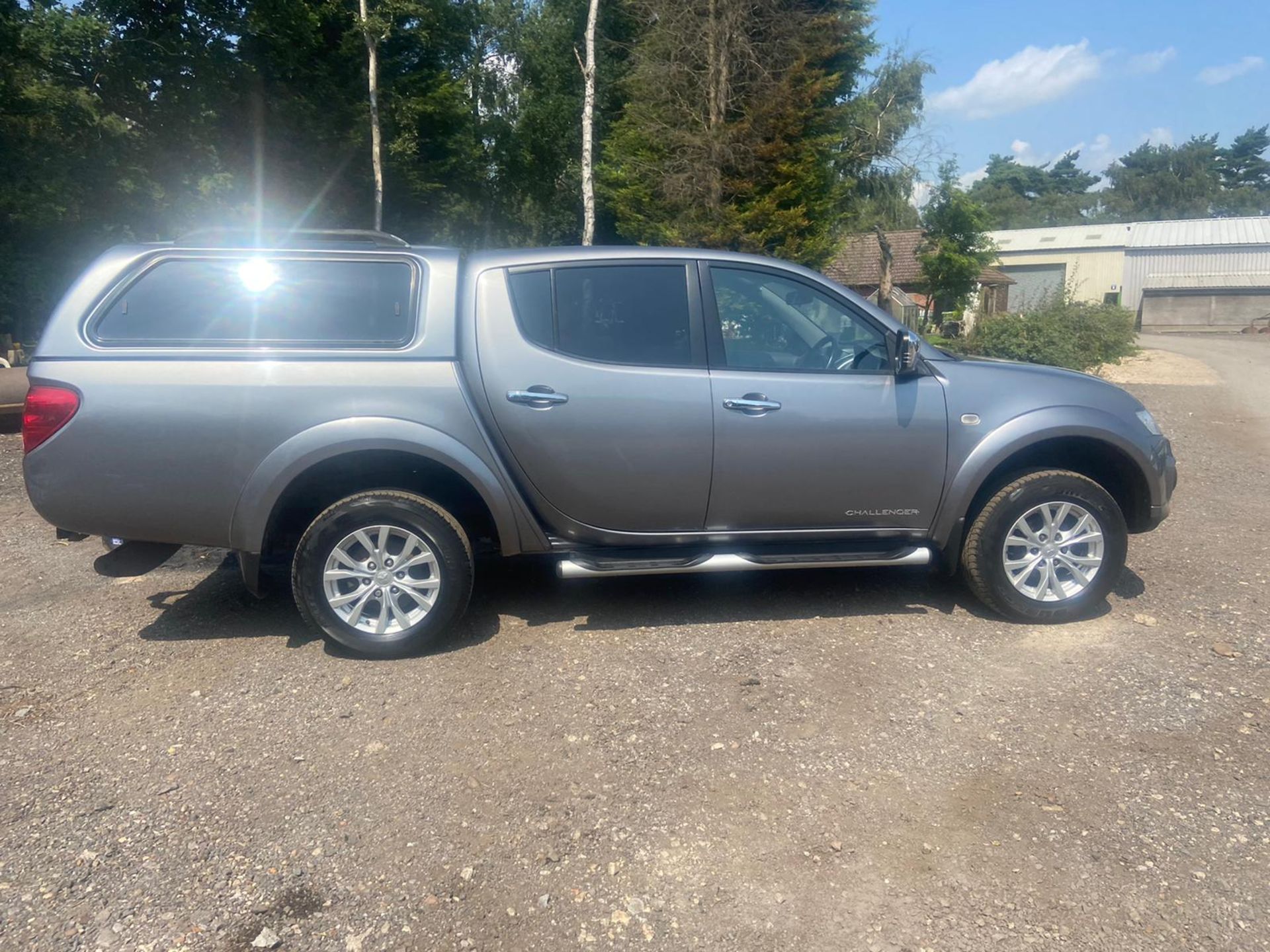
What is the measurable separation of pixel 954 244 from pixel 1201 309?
24497mm

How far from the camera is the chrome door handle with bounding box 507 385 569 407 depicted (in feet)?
15.0

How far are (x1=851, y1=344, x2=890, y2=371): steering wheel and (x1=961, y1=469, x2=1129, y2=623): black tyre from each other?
0.90m

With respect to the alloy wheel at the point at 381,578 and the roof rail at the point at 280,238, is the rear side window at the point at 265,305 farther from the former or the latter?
the alloy wheel at the point at 381,578

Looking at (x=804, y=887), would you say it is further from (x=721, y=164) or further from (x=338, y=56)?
(x=338, y=56)

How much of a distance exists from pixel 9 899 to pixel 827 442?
3.69 meters

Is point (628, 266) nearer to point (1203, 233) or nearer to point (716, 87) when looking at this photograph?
point (716, 87)

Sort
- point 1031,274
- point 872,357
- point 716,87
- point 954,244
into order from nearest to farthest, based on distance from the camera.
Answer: point 872,357, point 716,87, point 954,244, point 1031,274

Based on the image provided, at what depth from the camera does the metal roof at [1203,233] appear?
54.1 metres

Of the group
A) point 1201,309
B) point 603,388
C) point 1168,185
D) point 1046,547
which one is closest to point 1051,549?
point 1046,547

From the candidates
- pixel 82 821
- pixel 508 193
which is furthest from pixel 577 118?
pixel 82 821

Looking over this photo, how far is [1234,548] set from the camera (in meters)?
6.47

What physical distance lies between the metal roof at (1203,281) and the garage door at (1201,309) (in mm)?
537

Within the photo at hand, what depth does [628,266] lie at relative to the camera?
4879mm

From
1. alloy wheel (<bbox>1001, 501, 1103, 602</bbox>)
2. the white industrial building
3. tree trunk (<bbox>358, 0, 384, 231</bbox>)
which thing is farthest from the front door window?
the white industrial building
